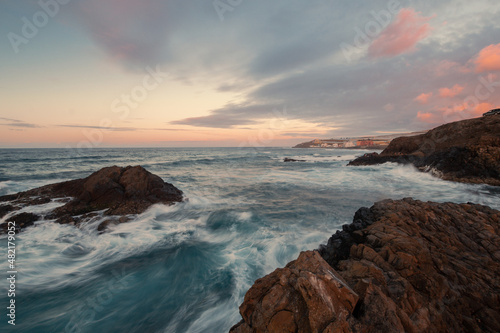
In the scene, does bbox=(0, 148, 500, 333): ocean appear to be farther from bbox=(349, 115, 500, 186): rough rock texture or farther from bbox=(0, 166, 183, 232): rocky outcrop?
bbox=(349, 115, 500, 186): rough rock texture

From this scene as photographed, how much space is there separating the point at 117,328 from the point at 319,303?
5.03 meters

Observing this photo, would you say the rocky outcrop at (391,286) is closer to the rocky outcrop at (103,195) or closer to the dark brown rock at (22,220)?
the rocky outcrop at (103,195)

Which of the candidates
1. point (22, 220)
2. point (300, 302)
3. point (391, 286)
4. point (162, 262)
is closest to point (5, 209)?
point (22, 220)

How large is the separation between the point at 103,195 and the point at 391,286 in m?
12.6

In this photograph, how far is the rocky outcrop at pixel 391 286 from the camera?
2.55 metres

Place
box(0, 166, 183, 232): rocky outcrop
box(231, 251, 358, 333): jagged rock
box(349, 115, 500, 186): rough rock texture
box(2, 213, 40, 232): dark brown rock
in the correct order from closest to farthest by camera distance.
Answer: box(231, 251, 358, 333): jagged rock → box(2, 213, 40, 232): dark brown rock → box(0, 166, 183, 232): rocky outcrop → box(349, 115, 500, 186): rough rock texture

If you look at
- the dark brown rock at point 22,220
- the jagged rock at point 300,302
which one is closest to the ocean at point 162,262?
the dark brown rock at point 22,220

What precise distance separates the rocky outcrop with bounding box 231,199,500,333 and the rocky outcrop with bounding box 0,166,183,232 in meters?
9.50

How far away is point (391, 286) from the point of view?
11.0 feet

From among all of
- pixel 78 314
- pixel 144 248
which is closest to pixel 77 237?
pixel 144 248

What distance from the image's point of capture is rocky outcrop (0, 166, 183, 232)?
32.6ft

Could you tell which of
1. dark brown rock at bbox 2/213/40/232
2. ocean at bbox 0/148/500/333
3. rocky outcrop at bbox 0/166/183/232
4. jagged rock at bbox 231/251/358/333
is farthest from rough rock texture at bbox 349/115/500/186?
dark brown rock at bbox 2/213/40/232

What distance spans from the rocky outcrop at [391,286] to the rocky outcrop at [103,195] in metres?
9.50

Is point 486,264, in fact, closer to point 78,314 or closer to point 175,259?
point 175,259
